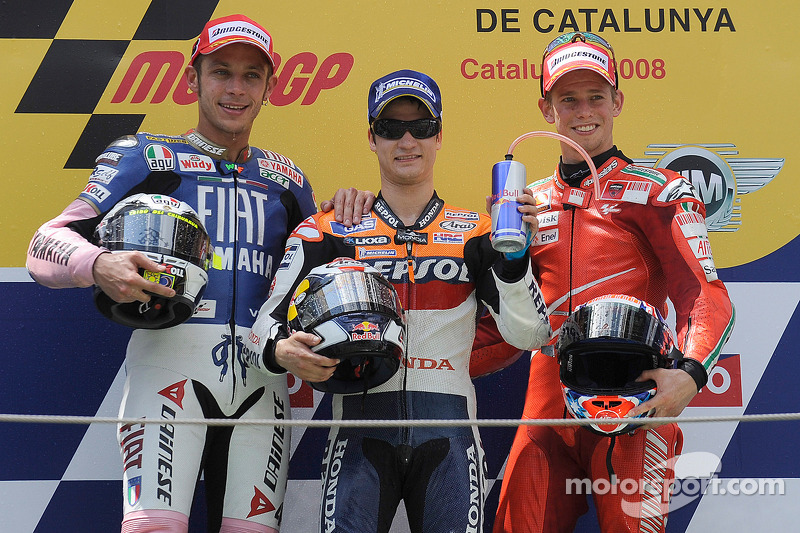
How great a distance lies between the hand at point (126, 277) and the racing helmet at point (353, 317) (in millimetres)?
405

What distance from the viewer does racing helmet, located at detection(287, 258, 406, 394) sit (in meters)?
2.55

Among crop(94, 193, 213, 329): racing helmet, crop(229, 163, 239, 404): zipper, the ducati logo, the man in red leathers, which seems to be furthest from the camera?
the ducati logo

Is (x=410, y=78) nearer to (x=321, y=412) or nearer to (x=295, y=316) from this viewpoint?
(x=295, y=316)

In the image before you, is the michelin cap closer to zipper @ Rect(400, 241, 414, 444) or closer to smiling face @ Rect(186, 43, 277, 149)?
zipper @ Rect(400, 241, 414, 444)

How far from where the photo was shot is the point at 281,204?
3.24 meters

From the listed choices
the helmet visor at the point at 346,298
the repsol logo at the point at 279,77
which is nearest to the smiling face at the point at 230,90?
the repsol logo at the point at 279,77

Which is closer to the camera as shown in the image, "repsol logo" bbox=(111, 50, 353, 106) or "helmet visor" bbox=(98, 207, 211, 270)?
"helmet visor" bbox=(98, 207, 211, 270)

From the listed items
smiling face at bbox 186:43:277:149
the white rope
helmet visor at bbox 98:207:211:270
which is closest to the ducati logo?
the white rope

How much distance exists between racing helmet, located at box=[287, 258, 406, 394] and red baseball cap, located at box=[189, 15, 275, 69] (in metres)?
0.97

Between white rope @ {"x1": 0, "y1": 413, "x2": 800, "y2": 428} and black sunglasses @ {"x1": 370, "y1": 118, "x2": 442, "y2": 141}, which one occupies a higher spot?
black sunglasses @ {"x1": 370, "y1": 118, "x2": 442, "y2": 141}

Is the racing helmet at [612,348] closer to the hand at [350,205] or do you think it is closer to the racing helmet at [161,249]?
the hand at [350,205]

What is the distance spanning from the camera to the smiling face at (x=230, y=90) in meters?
3.21

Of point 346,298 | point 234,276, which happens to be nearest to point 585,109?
point 346,298

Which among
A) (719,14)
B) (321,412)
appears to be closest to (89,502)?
(321,412)
